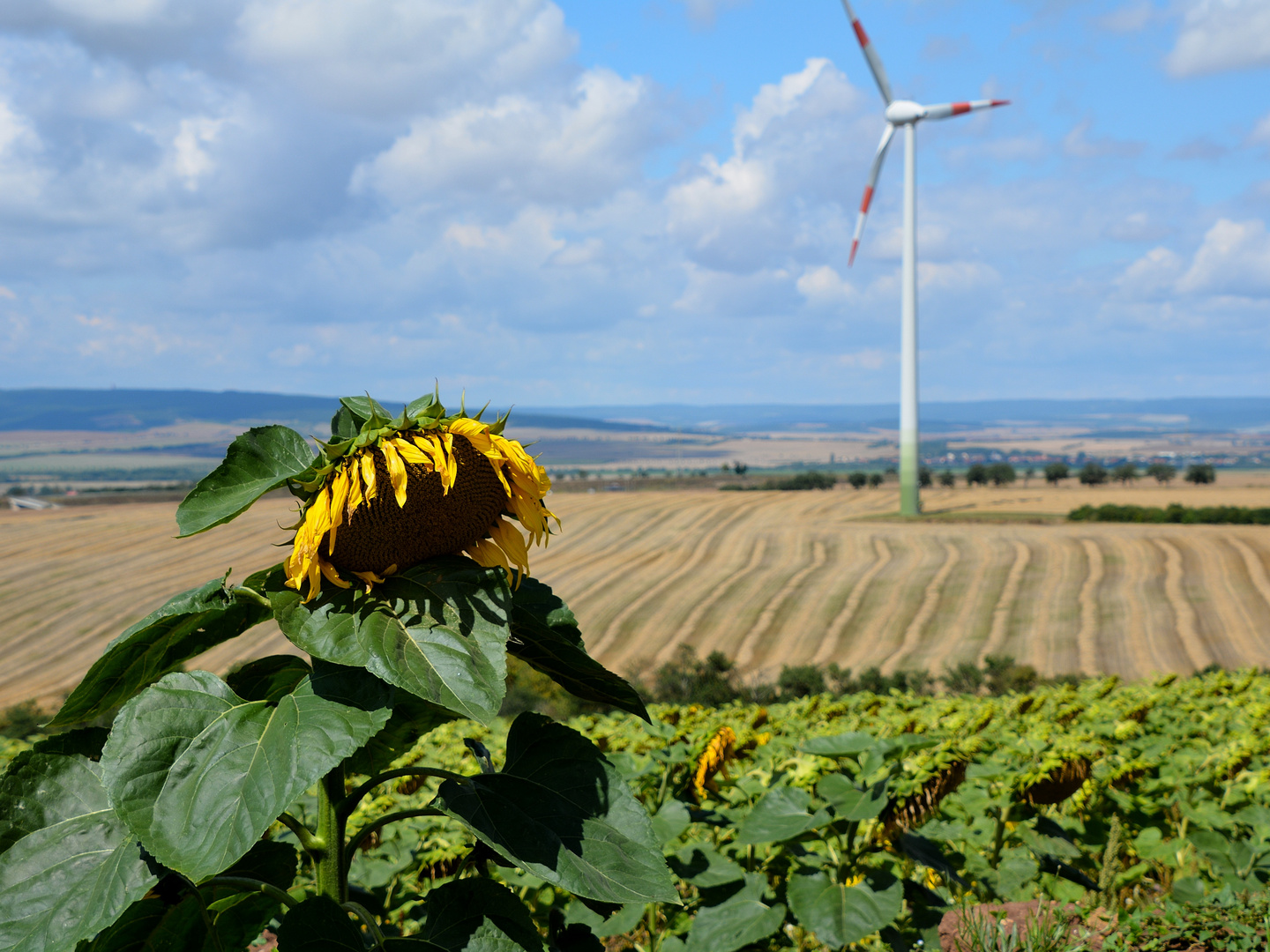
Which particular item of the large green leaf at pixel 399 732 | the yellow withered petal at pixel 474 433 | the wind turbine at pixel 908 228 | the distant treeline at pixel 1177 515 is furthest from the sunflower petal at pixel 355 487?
the distant treeline at pixel 1177 515

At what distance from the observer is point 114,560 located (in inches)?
2584

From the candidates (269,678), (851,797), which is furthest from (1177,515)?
(269,678)

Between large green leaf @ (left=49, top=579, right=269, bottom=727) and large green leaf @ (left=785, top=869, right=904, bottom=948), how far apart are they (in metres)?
2.34

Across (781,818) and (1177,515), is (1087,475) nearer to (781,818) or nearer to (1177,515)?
(1177,515)

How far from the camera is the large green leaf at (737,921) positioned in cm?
337

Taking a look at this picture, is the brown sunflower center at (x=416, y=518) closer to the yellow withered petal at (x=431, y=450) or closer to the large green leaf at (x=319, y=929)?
the yellow withered petal at (x=431, y=450)

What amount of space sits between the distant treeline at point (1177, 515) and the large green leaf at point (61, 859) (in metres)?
83.2

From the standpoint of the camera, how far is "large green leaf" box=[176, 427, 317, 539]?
6.05 feet

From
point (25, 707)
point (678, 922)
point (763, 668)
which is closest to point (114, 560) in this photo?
point (25, 707)

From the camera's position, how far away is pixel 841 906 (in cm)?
333

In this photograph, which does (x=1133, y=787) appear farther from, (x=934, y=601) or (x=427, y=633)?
(x=934, y=601)

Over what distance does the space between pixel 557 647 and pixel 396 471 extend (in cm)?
54

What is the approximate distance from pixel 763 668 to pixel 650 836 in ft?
127

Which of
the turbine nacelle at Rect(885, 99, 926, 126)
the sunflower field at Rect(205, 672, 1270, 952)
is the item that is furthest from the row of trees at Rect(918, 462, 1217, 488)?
the sunflower field at Rect(205, 672, 1270, 952)
